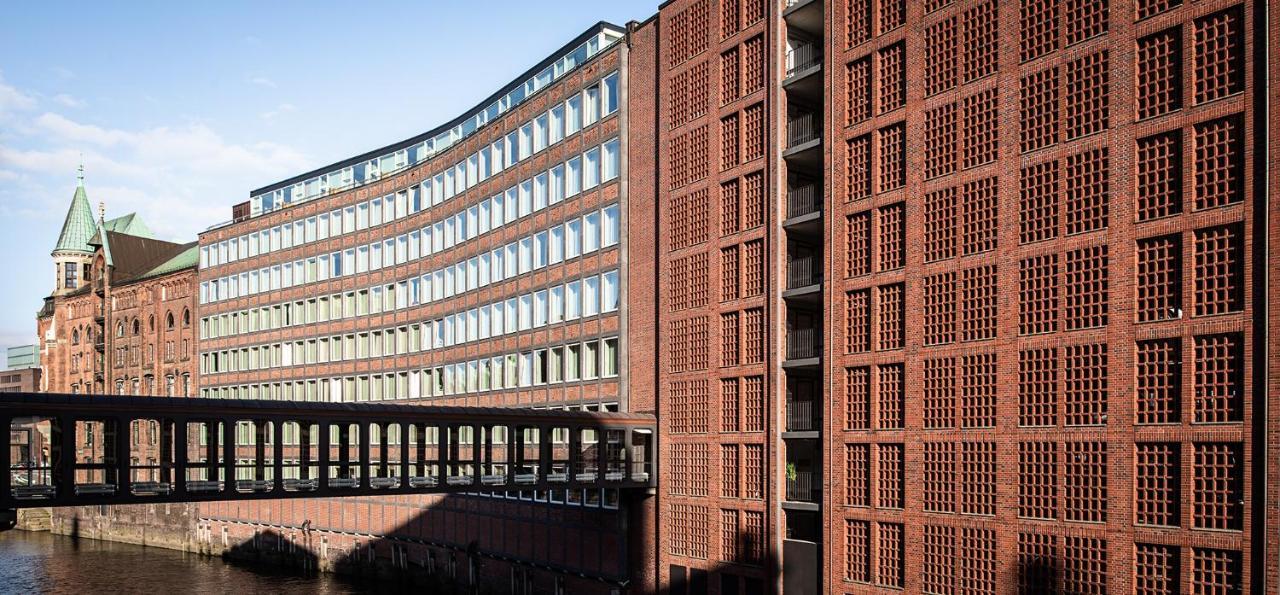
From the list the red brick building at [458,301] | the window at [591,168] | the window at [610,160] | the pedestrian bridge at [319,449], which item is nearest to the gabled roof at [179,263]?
the red brick building at [458,301]

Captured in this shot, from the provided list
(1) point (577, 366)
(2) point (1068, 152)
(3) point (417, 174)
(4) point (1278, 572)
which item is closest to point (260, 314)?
(3) point (417, 174)

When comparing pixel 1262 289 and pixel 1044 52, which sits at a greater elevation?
pixel 1044 52

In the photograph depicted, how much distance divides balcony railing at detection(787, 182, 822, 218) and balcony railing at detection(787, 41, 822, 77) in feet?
13.2

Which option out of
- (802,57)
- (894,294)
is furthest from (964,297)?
(802,57)

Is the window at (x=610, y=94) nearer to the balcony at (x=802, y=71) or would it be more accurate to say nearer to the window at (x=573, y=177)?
the window at (x=573, y=177)

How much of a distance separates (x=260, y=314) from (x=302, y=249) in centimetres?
777

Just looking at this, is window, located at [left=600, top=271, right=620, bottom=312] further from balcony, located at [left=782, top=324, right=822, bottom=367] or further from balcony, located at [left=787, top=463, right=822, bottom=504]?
balcony, located at [left=787, top=463, right=822, bottom=504]

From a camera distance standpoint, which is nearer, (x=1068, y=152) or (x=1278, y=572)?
(x=1278, y=572)

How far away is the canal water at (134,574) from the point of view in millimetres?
70375

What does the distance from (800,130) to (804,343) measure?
23.8ft

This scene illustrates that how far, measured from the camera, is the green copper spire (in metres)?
121

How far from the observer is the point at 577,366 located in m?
55.2

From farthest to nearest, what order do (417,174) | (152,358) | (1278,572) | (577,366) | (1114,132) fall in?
(152,358) < (417,174) < (577,366) < (1114,132) < (1278,572)

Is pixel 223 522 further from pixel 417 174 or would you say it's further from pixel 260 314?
pixel 417 174
